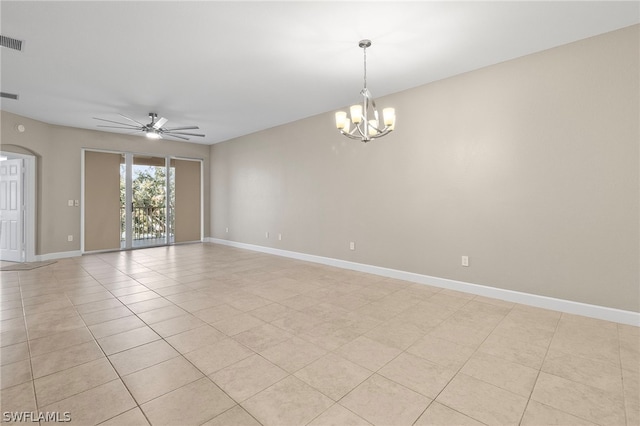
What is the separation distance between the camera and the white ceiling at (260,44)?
8.48 feet

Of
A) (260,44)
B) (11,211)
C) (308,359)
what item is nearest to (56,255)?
(11,211)

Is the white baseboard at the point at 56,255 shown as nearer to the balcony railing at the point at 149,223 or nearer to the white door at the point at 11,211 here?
the white door at the point at 11,211

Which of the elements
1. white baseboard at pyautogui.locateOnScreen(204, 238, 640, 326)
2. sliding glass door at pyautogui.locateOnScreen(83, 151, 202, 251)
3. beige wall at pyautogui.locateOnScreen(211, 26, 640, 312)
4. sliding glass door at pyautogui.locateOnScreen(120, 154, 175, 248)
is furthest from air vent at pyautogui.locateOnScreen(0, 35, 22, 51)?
white baseboard at pyautogui.locateOnScreen(204, 238, 640, 326)

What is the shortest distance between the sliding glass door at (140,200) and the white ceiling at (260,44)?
2.42m

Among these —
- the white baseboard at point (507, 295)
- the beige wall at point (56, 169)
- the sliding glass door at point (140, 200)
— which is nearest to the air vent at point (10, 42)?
the beige wall at point (56, 169)

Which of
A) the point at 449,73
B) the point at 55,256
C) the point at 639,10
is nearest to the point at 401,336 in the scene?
the point at 449,73

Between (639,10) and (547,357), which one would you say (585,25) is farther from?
(547,357)

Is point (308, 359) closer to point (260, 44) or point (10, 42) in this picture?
point (260, 44)

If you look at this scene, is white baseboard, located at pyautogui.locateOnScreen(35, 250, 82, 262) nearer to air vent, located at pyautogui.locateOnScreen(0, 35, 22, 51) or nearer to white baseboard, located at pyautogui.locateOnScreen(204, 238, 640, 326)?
air vent, located at pyautogui.locateOnScreen(0, 35, 22, 51)

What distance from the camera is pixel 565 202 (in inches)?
126

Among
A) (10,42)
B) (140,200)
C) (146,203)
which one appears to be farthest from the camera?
(146,203)

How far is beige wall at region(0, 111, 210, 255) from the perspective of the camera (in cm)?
580

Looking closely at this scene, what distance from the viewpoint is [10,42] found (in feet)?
9.84

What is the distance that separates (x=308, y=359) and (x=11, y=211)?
7.40 meters
